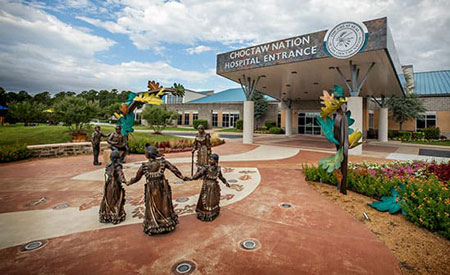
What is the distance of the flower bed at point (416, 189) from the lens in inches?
157

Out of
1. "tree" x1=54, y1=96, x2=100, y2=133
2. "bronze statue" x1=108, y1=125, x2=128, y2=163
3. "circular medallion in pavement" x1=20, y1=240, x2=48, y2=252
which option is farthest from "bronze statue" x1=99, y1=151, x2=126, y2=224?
"tree" x1=54, y1=96, x2=100, y2=133

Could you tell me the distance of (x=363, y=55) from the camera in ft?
35.9

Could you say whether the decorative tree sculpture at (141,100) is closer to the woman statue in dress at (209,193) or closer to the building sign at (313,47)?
the woman statue in dress at (209,193)

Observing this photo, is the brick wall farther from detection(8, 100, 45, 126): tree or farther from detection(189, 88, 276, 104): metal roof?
detection(189, 88, 276, 104): metal roof

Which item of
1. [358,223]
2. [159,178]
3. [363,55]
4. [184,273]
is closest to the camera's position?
[184,273]

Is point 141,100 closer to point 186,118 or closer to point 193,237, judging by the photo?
point 193,237

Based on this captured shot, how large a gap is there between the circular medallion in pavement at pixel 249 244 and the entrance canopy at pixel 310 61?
35.5ft

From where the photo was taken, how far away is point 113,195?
4.23 metres

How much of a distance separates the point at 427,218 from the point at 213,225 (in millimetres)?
4089

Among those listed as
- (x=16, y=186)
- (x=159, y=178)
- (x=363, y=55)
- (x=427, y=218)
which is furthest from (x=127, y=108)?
(x=363, y=55)

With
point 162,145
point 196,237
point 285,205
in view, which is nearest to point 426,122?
point 162,145

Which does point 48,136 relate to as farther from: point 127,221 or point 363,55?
point 363,55

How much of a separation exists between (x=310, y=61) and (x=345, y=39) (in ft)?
6.54

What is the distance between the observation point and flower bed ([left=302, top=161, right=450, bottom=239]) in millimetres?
3996
